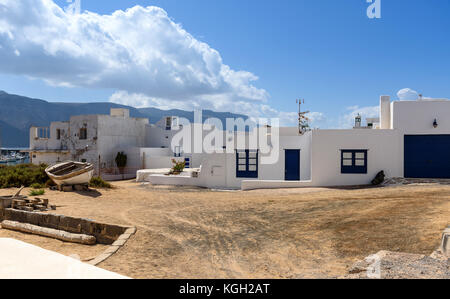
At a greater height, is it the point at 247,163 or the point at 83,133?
the point at 83,133

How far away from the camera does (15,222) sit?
39.6ft

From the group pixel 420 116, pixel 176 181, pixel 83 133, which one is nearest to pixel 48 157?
pixel 83 133

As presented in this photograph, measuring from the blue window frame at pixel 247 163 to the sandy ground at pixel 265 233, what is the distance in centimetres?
657

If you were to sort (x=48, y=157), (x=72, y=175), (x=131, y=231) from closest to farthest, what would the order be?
(x=131, y=231)
(x=72, y=175)
(x=48, y=157)

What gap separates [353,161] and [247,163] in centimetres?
627

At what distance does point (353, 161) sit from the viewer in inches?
756

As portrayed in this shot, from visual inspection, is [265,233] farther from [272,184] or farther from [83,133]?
[83,133]

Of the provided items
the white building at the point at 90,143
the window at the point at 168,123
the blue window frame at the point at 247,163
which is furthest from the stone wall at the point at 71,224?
the window at the point at 168,123

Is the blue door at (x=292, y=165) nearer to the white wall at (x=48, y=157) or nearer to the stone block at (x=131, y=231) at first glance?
the stone block at (x=131, y=231)
